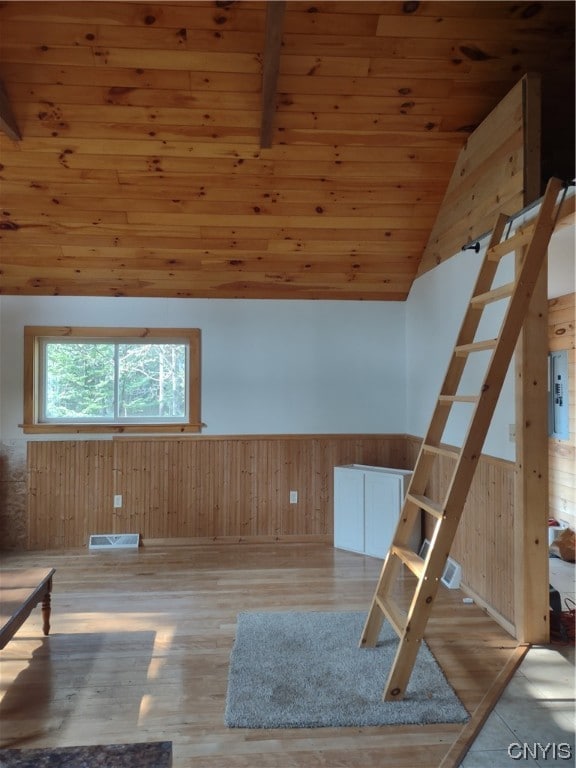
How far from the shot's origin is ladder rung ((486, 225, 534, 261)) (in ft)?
7.64

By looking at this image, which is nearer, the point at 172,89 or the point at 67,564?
the point at 172,89

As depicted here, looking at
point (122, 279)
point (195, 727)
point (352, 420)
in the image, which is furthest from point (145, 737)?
point (122, 279)

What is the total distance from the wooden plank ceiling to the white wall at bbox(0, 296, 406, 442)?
0.31 m

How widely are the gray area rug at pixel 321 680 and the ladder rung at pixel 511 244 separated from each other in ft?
6.87

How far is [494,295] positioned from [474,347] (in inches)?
10.9

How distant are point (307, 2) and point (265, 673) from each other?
134 inches

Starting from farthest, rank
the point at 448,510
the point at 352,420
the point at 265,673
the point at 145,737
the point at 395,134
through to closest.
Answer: the point at 352,420, the point at 395,134, the point at 265,673, the point at 448,510, the point at 145,737

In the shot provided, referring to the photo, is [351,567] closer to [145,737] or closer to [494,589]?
[494,589]

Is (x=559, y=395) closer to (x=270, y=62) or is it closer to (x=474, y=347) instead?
(x=474, y=347)

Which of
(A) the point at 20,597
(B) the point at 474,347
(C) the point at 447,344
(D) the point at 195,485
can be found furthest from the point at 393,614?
(D) the point at 195,485

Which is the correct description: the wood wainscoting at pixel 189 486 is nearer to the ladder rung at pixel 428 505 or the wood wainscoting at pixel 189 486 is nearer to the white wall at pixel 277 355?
the white wall at pixel 277 355

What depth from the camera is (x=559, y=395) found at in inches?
176

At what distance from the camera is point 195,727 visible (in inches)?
77.8

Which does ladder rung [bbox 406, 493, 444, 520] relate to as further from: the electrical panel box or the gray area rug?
the electrical panel box
